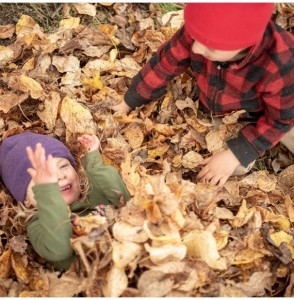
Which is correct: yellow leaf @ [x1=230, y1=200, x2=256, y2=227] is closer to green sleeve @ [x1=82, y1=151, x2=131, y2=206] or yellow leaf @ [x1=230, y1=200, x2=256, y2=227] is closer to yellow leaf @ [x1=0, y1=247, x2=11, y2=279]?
green sleeve @ [x1=82, y1=151, x2=131, y2=206]

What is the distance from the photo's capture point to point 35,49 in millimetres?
2129

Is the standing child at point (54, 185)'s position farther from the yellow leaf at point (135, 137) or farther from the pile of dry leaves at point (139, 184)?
the yellow leaf at point (135, 137)

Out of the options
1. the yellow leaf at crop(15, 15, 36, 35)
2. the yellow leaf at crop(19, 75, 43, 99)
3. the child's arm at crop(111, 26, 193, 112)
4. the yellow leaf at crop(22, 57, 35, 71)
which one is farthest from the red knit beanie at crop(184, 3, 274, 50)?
the yellow leaf at crop(15, 15, 36, 35)

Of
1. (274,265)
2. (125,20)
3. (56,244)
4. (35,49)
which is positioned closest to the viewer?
(56,244)

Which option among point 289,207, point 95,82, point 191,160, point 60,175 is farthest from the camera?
point 95,82

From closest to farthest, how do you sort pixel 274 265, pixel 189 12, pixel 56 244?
1. pixel 189 12
2. pixel 56 244
3. pixel 274 265

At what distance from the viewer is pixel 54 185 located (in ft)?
4.98

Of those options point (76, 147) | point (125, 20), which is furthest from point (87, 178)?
point (125, 20)

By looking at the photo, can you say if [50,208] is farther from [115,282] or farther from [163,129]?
[163,129]

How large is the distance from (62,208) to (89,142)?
34cm

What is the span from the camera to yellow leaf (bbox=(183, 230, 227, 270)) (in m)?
1.47

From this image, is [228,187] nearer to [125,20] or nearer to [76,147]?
[76,147]

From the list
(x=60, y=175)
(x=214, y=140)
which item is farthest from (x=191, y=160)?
(x=60, y=175)

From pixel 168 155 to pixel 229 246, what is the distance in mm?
509
